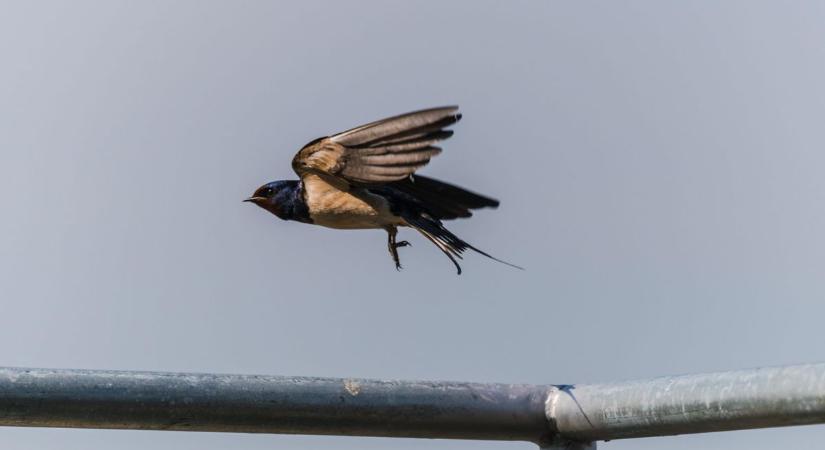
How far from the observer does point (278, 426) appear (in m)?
1.73

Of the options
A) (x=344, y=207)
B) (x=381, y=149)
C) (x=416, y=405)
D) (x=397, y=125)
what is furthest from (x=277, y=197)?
(x=416, y=405)

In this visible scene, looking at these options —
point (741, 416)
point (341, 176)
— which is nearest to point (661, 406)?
point (741, 416)

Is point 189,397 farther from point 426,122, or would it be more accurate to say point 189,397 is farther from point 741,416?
point 426,122

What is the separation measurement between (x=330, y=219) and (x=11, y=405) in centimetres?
352

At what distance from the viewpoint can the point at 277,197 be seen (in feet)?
17.6

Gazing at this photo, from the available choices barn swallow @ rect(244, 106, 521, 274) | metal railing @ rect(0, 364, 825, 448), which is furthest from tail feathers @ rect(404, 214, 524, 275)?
metal railing @ rect(0, 364, 825, 448)

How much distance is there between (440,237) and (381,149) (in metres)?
0.46

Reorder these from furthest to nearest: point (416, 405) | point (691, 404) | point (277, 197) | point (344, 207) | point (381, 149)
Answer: point (277, 197) < point (344, 207) < point (381, 149) < point (416, 405) < point (691, 404)

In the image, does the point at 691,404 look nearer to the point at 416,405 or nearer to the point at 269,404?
the point at 416,405

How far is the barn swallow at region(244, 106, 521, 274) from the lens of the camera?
4.61m

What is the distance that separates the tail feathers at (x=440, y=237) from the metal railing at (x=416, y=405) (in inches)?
98.9

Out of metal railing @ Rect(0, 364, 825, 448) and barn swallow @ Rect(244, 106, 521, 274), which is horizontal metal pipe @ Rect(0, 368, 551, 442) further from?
barn swallow @ Rect(244, 106, 521, 274)

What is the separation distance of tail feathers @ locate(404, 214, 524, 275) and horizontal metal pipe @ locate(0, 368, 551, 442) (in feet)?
8.28

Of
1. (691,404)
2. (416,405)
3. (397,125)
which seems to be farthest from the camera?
(397,125)
